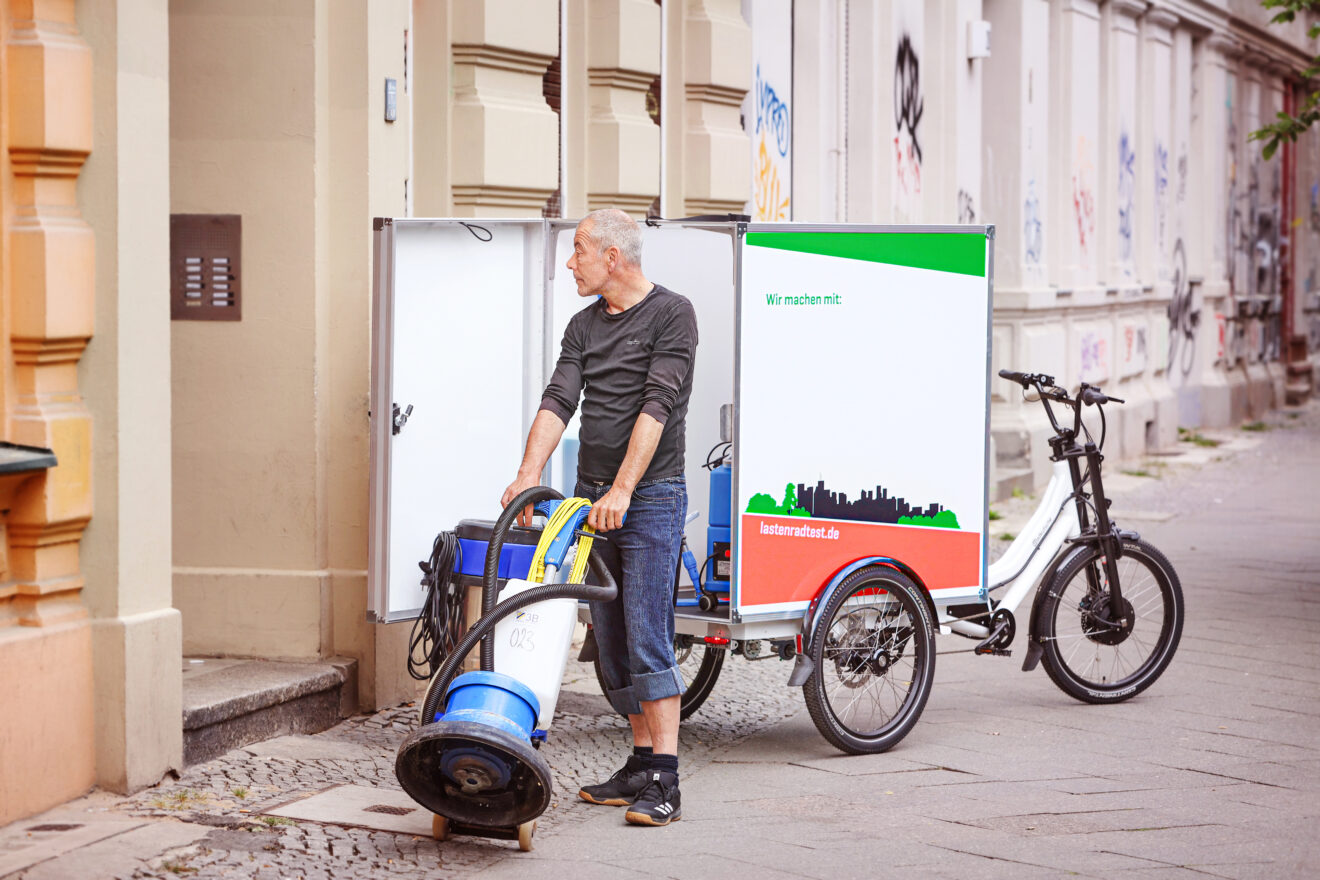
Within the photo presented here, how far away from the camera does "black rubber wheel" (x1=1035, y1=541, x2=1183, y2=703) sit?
279 inches

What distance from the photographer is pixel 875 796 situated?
5.84 m

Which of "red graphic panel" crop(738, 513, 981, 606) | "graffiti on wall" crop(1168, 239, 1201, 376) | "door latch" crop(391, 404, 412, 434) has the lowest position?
"red graphic panel" crop(738, 513, 981, 606)

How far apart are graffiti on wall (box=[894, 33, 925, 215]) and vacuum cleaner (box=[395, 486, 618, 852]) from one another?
840 centimetres

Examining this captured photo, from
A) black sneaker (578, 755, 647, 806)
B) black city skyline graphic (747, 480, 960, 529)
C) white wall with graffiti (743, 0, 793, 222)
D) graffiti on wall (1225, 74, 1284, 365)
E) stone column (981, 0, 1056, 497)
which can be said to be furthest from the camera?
graffiti on wall (1225, 74, 1284, 365)

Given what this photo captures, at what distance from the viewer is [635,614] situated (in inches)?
219

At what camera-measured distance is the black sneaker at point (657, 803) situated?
215 inches

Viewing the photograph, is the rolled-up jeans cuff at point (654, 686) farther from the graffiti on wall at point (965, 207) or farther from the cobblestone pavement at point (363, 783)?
the graffiti on wall at point (965, 207)

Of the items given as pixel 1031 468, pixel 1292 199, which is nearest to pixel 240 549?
pixel 1031 468

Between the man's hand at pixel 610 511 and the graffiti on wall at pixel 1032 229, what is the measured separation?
35.1ft

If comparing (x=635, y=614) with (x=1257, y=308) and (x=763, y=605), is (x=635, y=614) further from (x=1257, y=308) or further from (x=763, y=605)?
(x=1257, y=308)

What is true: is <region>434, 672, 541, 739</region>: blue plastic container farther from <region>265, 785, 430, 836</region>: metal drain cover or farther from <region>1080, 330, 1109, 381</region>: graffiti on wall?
<region>1080, 330, 1109, 381</region>: graffiti on wall

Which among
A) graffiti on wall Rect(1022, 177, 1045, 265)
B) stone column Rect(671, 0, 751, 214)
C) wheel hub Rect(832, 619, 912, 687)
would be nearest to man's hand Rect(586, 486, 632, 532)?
wheel hub Rect(832, 619, 912, 687)

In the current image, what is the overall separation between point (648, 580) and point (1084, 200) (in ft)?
42.0

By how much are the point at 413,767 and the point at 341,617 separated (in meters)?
2.14
